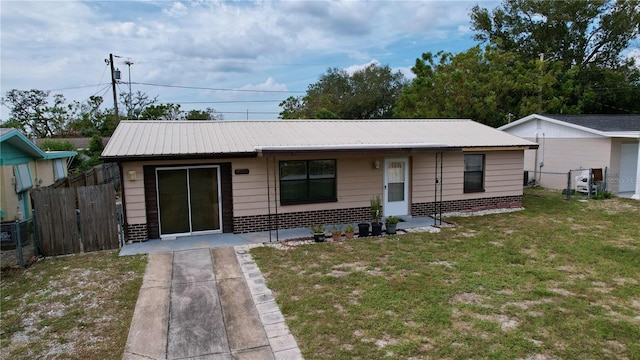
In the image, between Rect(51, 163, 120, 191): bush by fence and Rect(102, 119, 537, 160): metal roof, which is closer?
Rect(102, 119, 537, 160): metal roof

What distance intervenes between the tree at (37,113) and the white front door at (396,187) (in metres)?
41.8

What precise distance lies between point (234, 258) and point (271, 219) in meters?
2.43

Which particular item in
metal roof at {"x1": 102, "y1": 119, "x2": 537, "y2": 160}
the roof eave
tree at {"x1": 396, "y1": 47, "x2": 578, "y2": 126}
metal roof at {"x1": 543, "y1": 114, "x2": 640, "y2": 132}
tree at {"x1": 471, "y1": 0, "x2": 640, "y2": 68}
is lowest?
the roof eave

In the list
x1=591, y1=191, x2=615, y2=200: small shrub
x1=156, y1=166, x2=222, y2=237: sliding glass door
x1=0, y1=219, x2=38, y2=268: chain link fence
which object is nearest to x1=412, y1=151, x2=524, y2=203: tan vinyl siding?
x1=591, y1=191, x2=615, y2=200: small shrub

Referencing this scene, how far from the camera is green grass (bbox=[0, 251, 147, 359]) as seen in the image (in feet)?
16.6

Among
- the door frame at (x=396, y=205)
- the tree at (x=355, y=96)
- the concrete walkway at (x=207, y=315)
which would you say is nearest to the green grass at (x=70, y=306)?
the concrete walkway at (x=207, y=315)

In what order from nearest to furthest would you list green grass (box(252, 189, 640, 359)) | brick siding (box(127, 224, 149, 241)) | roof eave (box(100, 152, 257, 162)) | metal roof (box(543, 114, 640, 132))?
1. green grass (box(252, 189, 640, 359))
2. roof eave (box(100, 152, 257, 162))
3. brick siding (box(127, 224, 149, 241))
4. metal roof (box(543, 114, 640, 132))

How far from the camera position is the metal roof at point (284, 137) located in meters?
9.79

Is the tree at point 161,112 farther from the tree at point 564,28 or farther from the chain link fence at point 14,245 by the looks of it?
the chain link fence at point 14,245

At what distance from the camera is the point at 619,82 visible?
29203 millimetres

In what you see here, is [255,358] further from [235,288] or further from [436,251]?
[436,251]

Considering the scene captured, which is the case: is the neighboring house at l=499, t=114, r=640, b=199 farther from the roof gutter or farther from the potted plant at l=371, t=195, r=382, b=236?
the potted plant at l=371, t=195, r=382, b=236

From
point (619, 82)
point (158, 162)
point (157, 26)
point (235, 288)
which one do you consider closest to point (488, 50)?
point (619, 82)

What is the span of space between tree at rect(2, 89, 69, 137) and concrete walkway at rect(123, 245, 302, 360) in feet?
138
